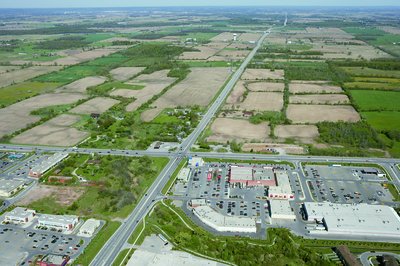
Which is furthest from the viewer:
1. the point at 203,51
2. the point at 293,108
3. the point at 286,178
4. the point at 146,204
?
the point at 203,51

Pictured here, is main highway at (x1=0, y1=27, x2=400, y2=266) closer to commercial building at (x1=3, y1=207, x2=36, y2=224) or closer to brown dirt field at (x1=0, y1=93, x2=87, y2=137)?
brown dirt field at (x1=0, y1=93, x2=87, y2=137)

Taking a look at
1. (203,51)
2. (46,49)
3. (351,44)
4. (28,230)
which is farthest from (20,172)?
(351,44)

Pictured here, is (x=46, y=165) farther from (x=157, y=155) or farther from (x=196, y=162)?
(x=196, y=162)

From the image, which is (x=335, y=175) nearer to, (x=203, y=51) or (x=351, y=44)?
(x=203, y=51)

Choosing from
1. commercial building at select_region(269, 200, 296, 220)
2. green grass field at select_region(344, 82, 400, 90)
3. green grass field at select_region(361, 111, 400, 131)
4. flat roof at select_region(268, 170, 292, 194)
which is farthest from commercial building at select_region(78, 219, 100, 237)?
green grass field at select_region(344, 82, 400, 90)

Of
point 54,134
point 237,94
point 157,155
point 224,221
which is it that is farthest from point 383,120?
point 54,134
